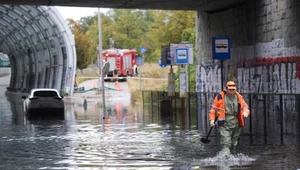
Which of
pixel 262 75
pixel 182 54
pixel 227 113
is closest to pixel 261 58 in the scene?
pixel 262 75

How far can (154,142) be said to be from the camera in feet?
58.1

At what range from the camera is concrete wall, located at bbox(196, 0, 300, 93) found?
2325cm

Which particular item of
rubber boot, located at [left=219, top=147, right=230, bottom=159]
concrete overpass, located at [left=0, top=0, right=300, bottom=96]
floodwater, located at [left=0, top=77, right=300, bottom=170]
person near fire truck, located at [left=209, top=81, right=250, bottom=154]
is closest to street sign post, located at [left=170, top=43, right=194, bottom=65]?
concrete overpass, located at [left=0, top=0, right=300, bottom=96]

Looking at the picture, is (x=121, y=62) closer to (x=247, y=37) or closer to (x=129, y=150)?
(x=247, y=37)

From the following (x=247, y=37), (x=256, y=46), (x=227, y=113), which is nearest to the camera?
(x=227, y=113)

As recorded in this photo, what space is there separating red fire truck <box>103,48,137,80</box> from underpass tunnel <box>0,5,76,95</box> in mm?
10557

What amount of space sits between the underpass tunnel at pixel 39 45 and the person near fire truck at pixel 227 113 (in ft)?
117

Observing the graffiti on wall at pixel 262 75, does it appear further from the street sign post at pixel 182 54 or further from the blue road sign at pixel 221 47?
the street sign post at pixel 182 54

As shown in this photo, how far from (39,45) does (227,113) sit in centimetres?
4778

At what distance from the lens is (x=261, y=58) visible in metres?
26.2

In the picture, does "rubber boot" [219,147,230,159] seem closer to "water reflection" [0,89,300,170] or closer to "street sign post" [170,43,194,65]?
"water reflection" [0,89,300,170]

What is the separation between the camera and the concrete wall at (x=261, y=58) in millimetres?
22469

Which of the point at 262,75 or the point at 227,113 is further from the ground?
the point at 262,75

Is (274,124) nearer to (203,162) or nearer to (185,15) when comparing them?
(203,162)
